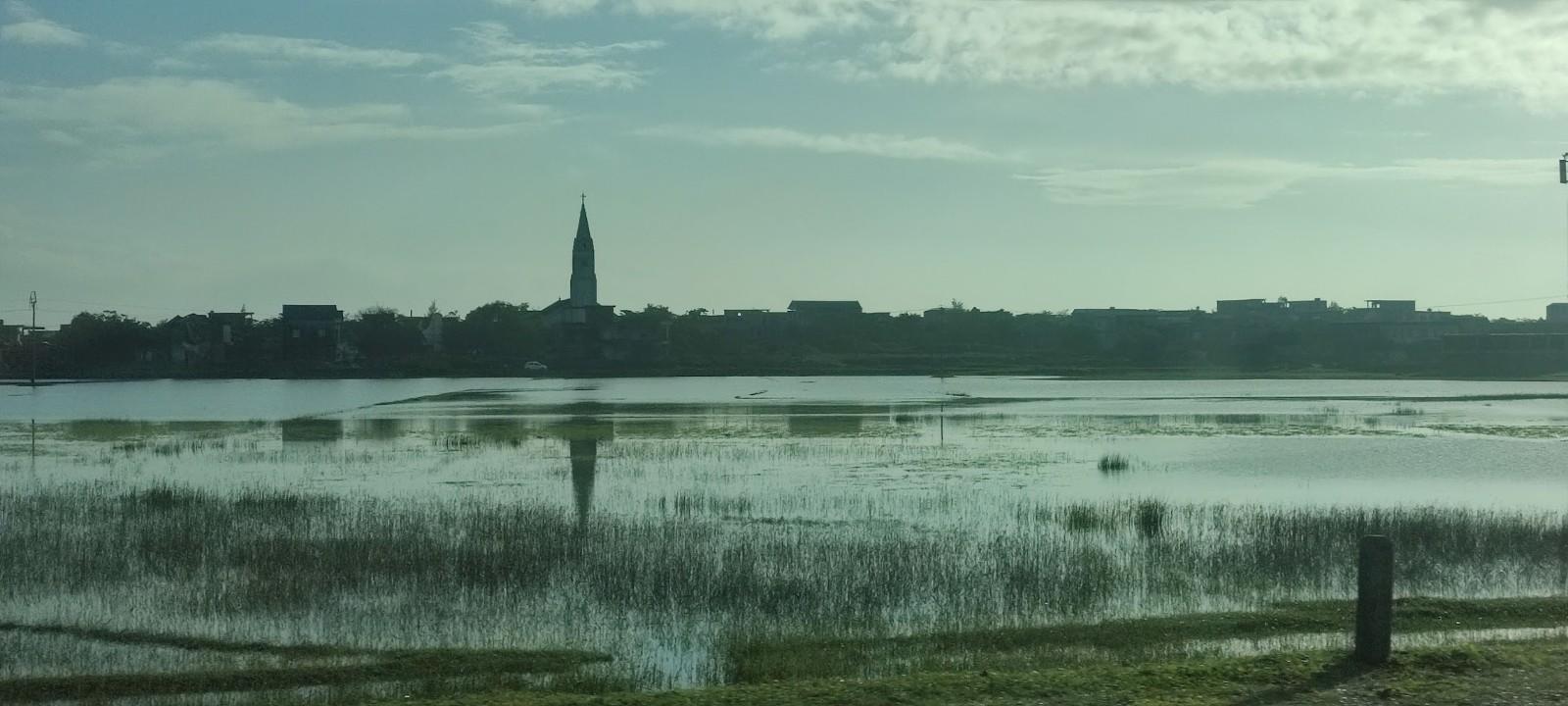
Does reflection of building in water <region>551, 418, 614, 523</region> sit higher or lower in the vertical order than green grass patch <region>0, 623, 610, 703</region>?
higher

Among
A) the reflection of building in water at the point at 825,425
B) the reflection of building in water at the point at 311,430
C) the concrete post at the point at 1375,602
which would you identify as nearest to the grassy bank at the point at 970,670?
the concrete post at the point at 1375,602

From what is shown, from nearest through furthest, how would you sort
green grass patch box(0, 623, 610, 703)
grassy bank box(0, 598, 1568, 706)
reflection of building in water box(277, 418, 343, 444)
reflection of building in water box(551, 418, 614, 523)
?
grassy bank box(0, 598, 1568, 706)
green grass patch box(0, 623, 610, 703)
reflection of building in water box(551, 418, 614, 523)
reflection of building in water box(277, 418, 343, 444)

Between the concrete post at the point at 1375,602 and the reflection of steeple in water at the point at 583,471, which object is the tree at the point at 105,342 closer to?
the reflection of steeple in water at the point at 583,471

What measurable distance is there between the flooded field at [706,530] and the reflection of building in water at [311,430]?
45 cm

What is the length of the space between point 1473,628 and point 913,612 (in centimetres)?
657

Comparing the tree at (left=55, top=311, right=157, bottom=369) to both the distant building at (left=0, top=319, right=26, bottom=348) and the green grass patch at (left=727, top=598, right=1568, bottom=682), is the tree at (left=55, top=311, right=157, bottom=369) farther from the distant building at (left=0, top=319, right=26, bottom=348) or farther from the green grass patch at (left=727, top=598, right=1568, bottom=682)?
the green grass patch at (left=727, top=598, right=1568, bottom=682)

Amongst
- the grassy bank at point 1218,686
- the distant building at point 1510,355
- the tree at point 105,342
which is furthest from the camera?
the tree at point 105,342

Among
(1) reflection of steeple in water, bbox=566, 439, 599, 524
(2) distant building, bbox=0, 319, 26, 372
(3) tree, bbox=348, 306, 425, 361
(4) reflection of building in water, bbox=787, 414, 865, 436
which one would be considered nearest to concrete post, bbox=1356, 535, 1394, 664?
(1) reflection of steeple in water, bbox=566, 439, 599, 524

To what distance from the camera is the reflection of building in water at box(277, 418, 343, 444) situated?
171ft

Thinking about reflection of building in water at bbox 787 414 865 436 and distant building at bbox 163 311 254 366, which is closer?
reflection of building in water at bbox 787 414 865 436

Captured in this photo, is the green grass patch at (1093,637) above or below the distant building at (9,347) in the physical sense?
below

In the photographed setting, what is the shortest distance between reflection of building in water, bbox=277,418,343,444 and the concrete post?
1759 inches

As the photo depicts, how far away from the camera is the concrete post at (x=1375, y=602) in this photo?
37.7 feet

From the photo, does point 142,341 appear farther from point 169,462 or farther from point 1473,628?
point 1473,628
